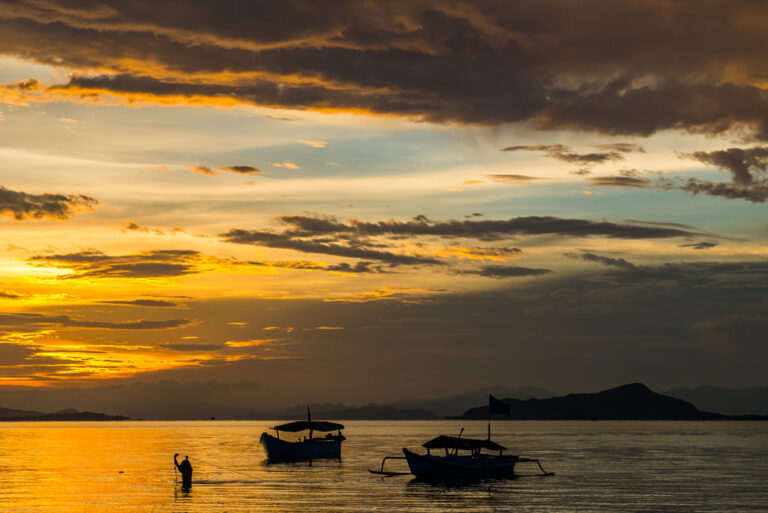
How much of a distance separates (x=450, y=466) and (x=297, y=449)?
4722cm

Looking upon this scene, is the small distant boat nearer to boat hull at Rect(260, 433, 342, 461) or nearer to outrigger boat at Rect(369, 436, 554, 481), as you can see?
boat hull at Rect(260, 433, 342, 461)

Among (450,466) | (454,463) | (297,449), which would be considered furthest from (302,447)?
(454,463)

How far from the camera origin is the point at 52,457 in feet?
480

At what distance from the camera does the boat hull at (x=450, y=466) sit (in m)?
90.8

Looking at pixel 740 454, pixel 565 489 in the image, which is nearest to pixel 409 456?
pixel 565 489

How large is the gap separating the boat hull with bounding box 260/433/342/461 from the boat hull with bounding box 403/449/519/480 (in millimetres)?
41882

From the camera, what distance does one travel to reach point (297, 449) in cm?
13225

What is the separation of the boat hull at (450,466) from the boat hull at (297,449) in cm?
4188

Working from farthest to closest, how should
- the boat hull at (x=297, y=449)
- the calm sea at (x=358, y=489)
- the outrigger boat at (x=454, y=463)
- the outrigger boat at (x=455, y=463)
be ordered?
the boat hull at (x=297, y=449)
the outrigger boat at (x=454, y=463)
the outrigger boat at (x=455, y=463)
the calm sea at (x=358, y=489)

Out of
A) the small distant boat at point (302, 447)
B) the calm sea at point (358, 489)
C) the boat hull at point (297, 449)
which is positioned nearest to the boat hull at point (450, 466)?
the calm sea at point (358, 489)

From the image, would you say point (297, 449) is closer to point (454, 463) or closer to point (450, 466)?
point (450, 466)

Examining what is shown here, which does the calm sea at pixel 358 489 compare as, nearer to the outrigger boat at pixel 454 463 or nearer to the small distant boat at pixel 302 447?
the outrigger boat at pixel 454 463

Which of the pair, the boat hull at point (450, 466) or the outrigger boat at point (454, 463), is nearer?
the outrigger boat at point (454, 463)

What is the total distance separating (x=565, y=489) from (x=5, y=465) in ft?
271
